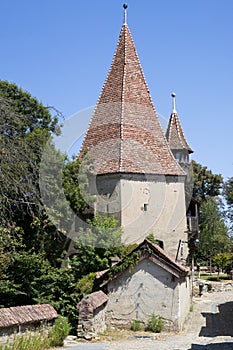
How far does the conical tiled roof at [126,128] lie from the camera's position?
2328 cm

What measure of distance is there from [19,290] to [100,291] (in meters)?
3.21

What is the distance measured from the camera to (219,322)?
62.7ft

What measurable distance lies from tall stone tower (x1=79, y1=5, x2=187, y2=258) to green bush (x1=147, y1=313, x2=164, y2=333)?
5456 millimetres

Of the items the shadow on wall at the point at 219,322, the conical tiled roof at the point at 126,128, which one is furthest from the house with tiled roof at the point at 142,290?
the conical tiled roof at the point at 126,128

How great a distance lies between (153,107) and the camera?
26000 millimetres

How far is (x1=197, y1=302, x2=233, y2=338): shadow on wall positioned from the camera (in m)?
16.3

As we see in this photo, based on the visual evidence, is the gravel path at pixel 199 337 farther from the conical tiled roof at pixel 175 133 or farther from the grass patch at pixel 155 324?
the conical tiled roof at pixel 175 133

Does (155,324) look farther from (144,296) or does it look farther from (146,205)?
(146,205)

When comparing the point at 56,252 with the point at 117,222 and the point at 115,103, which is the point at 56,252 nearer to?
the point at 117,222

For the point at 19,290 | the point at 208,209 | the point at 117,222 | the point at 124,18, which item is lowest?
the point at 19,290

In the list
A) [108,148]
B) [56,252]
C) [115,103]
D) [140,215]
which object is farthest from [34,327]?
[115,103]

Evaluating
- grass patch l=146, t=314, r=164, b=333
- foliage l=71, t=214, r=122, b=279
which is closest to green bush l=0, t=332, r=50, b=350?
grass patch l=146, t=314, r=164, b=333

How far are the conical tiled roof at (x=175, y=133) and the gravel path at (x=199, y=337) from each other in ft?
39.2

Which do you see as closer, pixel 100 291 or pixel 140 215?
pixel 100 291
